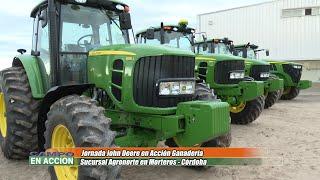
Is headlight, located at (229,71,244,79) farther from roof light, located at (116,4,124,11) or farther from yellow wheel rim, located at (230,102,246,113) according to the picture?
roof light, located at (116,4,124,11)

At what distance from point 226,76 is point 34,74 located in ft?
16.8

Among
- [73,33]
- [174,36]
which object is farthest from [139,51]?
[174,36]

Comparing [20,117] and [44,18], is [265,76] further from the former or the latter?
[20,117]

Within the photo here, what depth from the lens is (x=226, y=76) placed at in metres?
10.1

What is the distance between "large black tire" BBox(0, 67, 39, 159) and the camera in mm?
6051

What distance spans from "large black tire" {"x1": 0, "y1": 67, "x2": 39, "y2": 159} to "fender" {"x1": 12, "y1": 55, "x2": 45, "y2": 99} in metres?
0.15

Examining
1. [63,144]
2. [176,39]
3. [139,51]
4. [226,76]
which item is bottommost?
[63,144]

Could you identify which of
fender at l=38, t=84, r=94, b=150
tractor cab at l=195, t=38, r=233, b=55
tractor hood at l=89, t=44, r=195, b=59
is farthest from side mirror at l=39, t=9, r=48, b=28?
tractor cab at l=195, t=38, r=233, b=55

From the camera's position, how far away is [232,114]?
10.9 metres

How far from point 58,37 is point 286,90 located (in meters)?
14.0

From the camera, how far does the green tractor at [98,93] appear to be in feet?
15.4

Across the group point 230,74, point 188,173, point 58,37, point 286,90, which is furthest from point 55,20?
point 286,90

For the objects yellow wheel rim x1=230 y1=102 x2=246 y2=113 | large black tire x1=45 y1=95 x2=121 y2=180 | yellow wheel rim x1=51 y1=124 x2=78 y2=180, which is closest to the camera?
large black tire x1=45 y1=95 x2=121 y2=180

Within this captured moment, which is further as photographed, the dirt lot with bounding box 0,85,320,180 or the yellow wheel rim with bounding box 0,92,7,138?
the yellow wheel rim with bounding box 0,92,7,138
